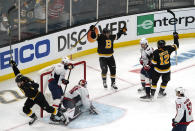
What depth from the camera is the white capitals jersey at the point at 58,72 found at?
9094 mm

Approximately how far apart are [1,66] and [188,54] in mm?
5213

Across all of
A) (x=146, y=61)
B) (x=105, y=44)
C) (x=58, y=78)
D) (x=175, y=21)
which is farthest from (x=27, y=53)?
(x=175, y=21)

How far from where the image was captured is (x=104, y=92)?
35.2ft

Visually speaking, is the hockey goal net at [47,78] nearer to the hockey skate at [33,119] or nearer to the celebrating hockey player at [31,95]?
the hockey skate at [33,119]

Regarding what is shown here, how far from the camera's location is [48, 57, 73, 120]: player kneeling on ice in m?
9.11

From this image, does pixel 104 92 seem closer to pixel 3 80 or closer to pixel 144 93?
pixel 144 93

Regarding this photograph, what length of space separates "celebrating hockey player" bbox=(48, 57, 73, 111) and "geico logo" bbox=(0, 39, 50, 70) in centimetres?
243

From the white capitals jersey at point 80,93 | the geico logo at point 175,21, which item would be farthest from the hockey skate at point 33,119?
the geico logo at point 175,21

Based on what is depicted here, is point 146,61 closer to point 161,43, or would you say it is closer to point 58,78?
point 161,43

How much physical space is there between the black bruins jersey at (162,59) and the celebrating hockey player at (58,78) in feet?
5.75

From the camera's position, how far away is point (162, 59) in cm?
962

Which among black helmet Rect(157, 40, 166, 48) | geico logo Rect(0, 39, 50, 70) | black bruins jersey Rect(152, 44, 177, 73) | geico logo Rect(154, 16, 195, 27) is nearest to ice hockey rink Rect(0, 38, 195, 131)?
geico logo Rect(0, 39, 50, 70)

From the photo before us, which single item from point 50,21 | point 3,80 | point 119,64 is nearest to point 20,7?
point 50,21

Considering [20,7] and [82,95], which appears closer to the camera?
[82,95]
